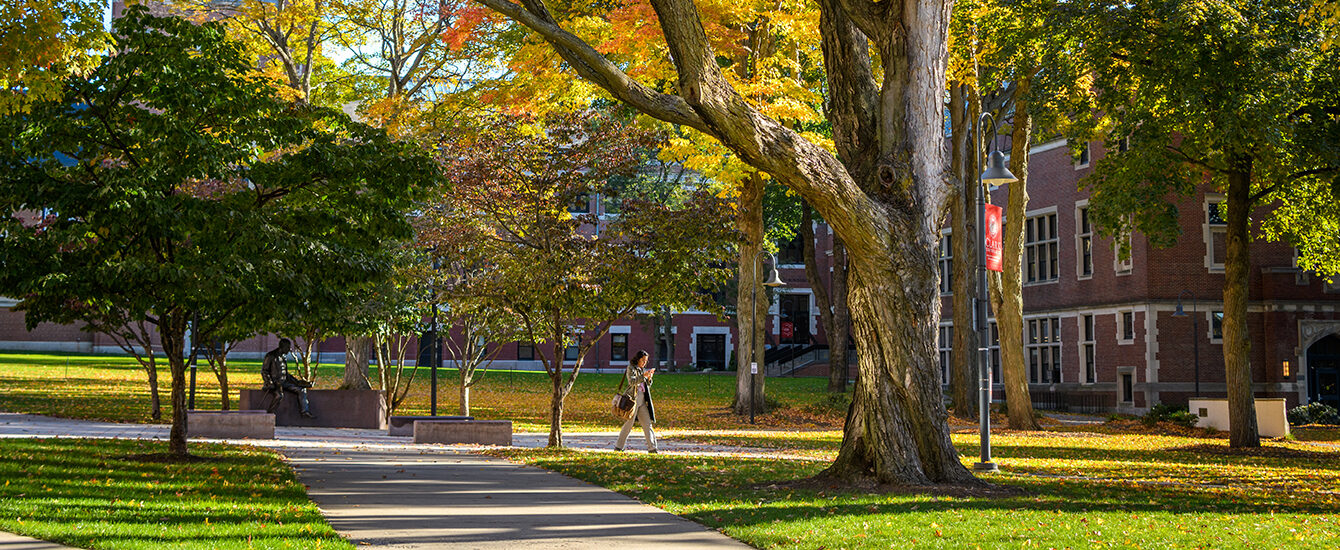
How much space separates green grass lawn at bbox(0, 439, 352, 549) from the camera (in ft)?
24.9

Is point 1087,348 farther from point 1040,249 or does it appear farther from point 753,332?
point 753,332

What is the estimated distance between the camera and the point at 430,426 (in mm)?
19281

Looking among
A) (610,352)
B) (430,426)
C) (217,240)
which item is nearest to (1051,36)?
(430,426)

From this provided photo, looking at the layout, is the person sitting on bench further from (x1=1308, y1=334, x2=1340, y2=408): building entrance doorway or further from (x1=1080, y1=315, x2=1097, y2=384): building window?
(x1=1308, y1=334, x2=1340, y2=408): building entrance doorway

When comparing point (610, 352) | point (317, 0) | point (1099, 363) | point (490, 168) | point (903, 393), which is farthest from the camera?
point (610, 352)

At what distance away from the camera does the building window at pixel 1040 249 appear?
39.7 meters

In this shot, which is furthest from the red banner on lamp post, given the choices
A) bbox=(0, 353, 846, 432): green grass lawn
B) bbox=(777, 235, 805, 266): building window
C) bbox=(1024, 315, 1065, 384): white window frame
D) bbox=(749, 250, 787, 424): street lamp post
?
bbox=(777, 235, 805, 266): building window

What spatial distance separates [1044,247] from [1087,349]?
4239 mm

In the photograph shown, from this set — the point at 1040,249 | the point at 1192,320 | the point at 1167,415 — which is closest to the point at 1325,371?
the point at 1192,320

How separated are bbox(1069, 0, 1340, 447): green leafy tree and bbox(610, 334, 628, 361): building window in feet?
144

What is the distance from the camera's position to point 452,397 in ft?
118

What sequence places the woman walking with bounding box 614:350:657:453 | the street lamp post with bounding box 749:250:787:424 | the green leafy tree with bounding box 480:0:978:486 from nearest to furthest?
the green leafy tree with bounding box 480:0:978:486 → the woman walking with bounding box 614:350:657:453 → the street lamp post with bounding box 749:250:787:424

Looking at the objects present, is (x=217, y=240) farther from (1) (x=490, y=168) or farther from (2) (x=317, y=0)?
(2) (x=317, y=0)

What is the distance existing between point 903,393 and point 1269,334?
90.2ft
